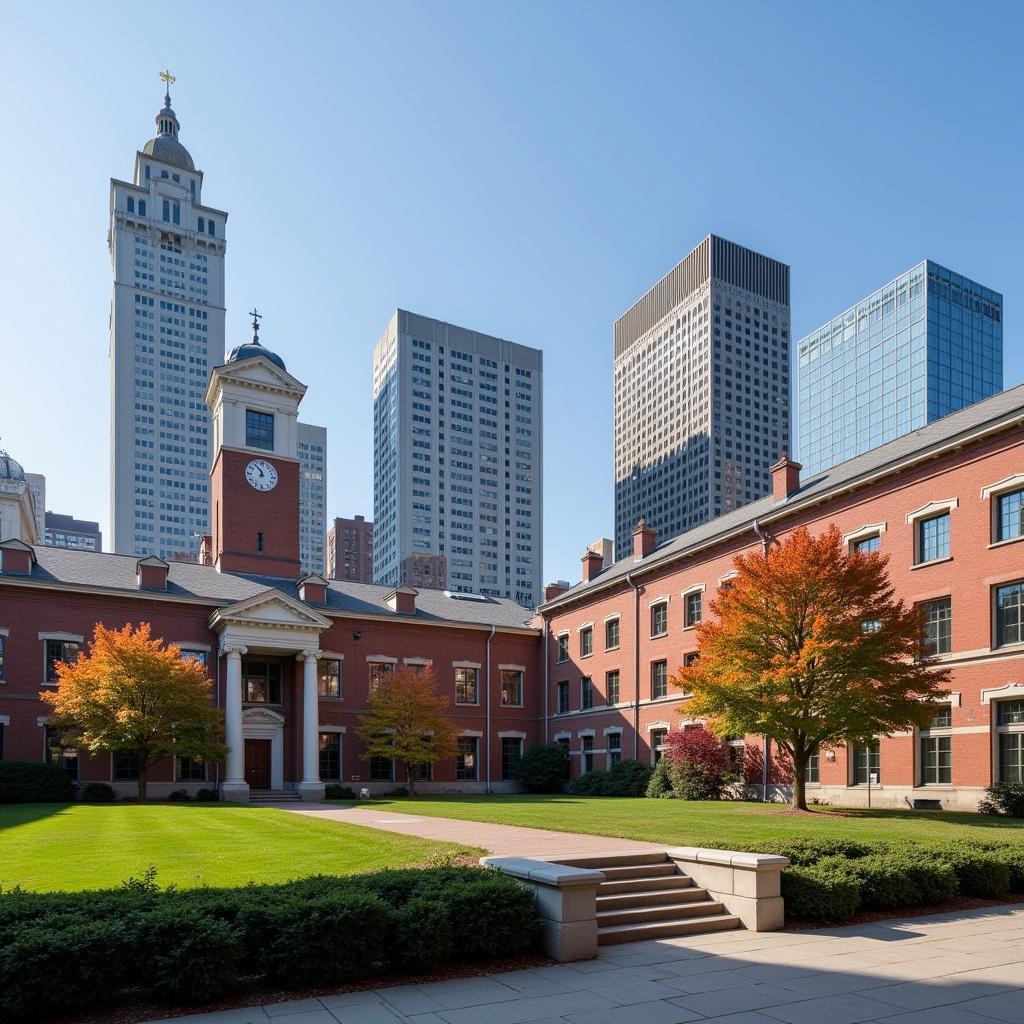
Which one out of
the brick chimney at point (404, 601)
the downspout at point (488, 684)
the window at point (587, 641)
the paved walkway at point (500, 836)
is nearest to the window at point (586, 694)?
the window at point (587, 641)

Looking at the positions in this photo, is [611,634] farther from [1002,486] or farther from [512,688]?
[1002,486]

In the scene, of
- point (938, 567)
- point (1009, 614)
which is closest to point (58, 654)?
point (938, 567)

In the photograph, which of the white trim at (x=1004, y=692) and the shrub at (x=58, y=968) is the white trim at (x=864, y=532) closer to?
the white trim at (x=1004, y=692)

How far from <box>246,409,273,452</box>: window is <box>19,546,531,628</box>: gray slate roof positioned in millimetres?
7173

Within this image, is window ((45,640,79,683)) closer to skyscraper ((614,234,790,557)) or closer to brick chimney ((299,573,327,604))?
brick chimney ((299,573,327,604))

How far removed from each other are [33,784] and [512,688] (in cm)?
2451

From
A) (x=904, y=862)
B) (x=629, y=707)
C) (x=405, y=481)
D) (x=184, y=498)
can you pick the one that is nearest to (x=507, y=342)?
(x=405, y=481)

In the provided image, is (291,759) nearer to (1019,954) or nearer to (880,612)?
(880,612)

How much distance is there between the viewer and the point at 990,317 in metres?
149

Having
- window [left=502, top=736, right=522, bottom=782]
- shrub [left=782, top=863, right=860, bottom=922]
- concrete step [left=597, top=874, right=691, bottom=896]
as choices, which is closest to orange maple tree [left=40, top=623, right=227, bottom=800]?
window [left=502, top=736, right=522, bottom=782]

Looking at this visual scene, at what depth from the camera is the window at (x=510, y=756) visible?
47750 millimetres

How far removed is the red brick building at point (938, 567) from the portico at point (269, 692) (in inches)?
646

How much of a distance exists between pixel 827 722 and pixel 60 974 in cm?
2075

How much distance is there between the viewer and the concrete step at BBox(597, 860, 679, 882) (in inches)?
478
